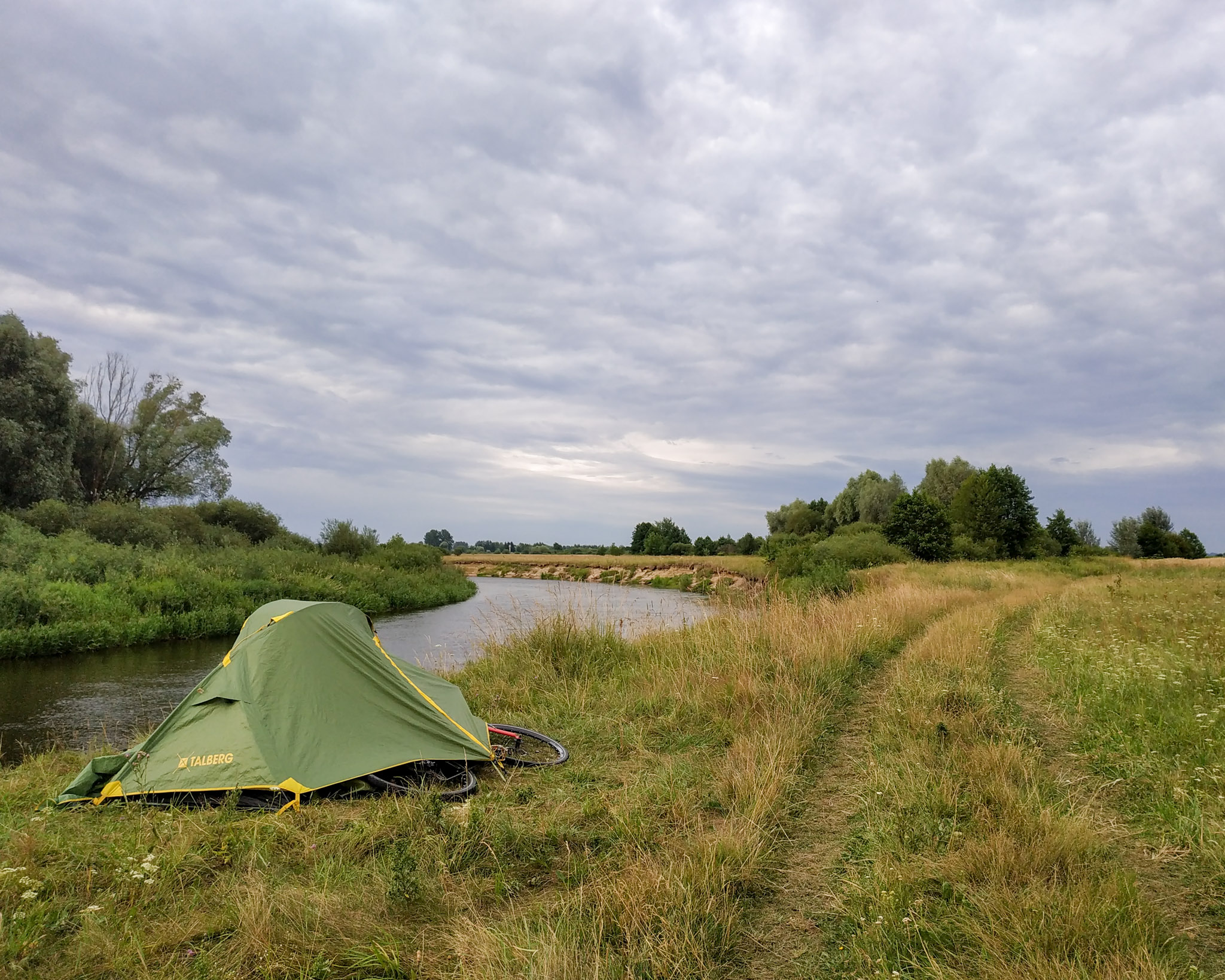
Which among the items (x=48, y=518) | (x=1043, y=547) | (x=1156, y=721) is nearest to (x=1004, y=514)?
(x=1043, y=547)

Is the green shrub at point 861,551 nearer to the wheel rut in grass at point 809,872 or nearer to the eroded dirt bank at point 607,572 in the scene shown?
the eroded dirt bank at point 607,572

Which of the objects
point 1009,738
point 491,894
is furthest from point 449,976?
point 1009,738

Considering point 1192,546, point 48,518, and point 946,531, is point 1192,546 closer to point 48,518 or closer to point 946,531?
point 946,531

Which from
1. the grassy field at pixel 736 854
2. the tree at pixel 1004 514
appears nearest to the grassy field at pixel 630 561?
the tree at pixel 1004 514

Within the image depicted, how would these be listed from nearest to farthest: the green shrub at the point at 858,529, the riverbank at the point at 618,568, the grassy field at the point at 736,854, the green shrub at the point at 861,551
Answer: the grassy field at the point at 736,854 → the green shrub at the point at 861,551 → the green shrub at the point at 858,529 → the riverbank at the point at 618,568

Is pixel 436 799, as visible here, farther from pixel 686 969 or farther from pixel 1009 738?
pixel 1009 738

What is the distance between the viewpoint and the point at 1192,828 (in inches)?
136

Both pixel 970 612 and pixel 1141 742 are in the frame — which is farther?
pixel 970 612

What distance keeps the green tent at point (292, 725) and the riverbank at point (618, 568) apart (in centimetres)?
2400

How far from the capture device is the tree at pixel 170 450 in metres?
33.0

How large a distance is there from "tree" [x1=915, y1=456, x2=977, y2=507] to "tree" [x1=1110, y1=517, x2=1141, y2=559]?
12.8 metres

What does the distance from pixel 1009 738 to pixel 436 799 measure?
4299 mm

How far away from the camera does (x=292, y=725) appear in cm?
548

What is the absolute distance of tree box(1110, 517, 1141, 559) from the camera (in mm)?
55469
